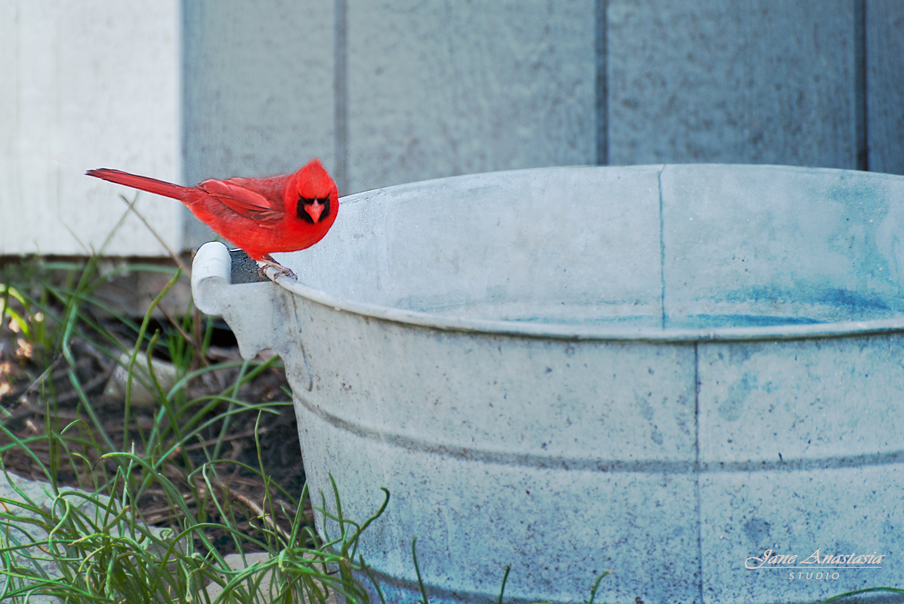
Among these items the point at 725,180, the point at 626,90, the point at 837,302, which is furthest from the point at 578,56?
the point at 837,302

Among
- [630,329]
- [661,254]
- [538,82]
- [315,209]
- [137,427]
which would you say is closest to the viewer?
[630,329]

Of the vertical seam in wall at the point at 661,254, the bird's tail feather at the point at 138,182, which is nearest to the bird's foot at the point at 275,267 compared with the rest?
the bird's tail feather at the point at 138,182

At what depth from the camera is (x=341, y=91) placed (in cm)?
211

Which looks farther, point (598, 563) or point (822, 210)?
point (822, 210)

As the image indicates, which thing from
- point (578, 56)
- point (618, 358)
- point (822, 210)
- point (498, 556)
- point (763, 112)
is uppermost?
point (578, 56)

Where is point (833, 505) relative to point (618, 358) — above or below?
below

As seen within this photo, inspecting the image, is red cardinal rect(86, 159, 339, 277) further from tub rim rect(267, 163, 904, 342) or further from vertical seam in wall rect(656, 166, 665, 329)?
vertical seam in wall rect(656, 166, 665, 329)

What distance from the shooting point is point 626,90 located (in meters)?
2.08

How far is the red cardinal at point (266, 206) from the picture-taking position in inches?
38.5

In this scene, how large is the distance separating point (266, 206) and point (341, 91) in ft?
3.83

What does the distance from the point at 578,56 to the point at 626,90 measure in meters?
0.15

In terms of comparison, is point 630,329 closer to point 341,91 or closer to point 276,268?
point 276,268

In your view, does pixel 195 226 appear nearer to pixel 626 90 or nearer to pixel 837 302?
pixel 626 90

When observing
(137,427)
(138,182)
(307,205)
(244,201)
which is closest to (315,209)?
(307,205)
